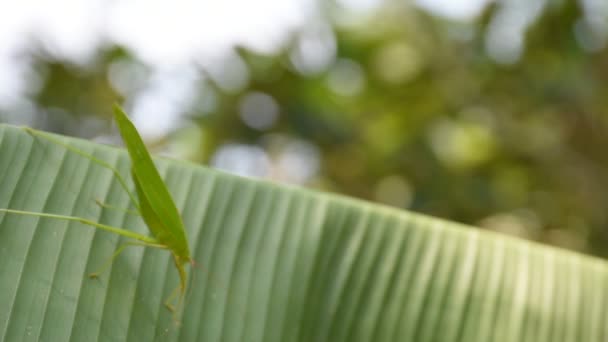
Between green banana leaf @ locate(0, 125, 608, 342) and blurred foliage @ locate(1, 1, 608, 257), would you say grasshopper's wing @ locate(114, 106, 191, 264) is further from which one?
blurred foliage @ locate(1, 1, 608, 257)

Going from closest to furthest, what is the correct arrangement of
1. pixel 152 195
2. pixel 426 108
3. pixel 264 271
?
pixel 152 195, pixel 264 271, pixel 426 108

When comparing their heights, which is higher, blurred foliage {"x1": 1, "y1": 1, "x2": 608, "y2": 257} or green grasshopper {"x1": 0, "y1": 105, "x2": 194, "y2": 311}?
blurred foliage {"x1": 1, "y1": 1, "x2": 608, "y2": 257}

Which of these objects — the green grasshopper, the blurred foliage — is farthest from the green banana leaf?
the blurred foliage

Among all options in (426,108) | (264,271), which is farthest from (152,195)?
(426,108)

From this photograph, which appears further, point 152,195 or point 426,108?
point 426,108

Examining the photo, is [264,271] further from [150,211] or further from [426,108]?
[426,108]

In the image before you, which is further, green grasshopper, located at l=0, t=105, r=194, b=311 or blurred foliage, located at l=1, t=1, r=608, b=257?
blurred foliage, located at l=1, t=1, r=608, b=257
